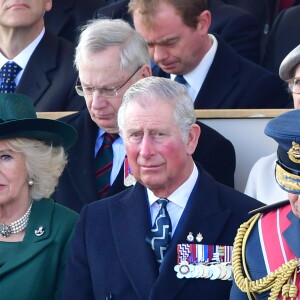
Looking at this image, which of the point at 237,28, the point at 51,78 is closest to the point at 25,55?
the point at 51,78

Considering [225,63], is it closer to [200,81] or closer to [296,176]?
[200,81]

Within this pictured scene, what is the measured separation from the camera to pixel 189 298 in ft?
15.5

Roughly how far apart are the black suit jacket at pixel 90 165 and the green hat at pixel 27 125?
273 millimetres

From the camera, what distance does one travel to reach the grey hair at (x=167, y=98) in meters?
4.88

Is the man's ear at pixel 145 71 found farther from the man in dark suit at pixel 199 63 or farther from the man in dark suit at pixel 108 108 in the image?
the man in dark suit at pixel 199 63

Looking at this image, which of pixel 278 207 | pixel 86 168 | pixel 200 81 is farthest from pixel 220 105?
pixel 278 207

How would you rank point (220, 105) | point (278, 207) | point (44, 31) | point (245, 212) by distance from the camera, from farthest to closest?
point (44, 31)
point (220, 105)
point (245, 212)
point (278, 207)

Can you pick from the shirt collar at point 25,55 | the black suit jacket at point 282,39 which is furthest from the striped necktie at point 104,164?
the black suit jacket at point 282,39

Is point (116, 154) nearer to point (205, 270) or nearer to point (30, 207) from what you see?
point (30, 207)

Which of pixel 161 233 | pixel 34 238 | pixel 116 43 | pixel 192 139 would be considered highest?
pixel 116 43

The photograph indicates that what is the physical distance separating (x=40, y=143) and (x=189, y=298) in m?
1.09

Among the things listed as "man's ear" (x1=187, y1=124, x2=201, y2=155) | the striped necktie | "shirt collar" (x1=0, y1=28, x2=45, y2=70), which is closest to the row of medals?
"man's ear" (x1=187, y1=124, x2=201, y2=155)

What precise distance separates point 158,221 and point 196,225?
162 mm

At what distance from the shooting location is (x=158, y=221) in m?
4.89
